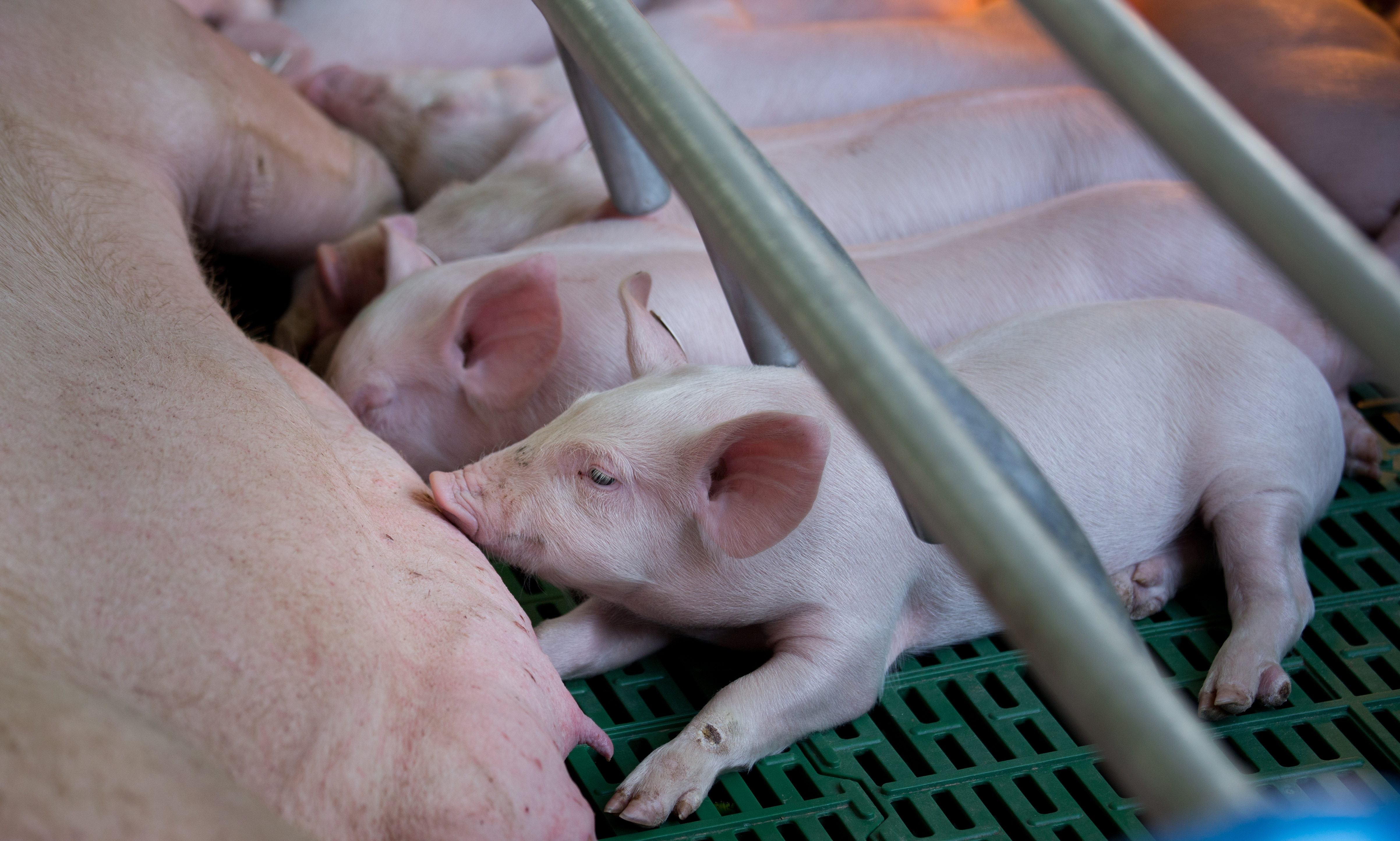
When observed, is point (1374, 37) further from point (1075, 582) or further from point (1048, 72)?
point (1075, 582)

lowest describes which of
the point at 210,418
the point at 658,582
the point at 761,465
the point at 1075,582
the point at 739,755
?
the point at 739,755

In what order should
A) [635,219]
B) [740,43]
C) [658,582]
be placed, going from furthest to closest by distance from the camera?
[740,43], [635,219], [658,582]

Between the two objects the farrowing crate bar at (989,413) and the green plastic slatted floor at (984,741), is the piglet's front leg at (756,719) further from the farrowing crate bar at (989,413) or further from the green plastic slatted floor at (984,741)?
the farrowing crate bar at (989,413)

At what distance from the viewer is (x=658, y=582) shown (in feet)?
5.57

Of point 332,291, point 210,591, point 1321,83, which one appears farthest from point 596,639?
point 1321,83

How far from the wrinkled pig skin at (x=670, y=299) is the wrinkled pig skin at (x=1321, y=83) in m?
0.39

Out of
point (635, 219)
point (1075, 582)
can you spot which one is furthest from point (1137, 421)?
point (1075, 582)

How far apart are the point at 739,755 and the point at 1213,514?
903mm

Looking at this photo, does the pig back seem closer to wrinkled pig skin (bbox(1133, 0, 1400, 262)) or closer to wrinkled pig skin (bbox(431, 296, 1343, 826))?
wrinkled pig skin (bbox(431, 296, 1343, 826))

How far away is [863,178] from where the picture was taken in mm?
2676

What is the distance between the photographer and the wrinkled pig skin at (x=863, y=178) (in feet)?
8.34

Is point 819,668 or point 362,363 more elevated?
point 362,363

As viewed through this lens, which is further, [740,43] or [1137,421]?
[740,43]

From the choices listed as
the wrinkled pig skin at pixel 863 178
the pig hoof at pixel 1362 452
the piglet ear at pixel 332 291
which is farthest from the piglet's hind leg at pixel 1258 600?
the piglet ear at pixel 332 291
